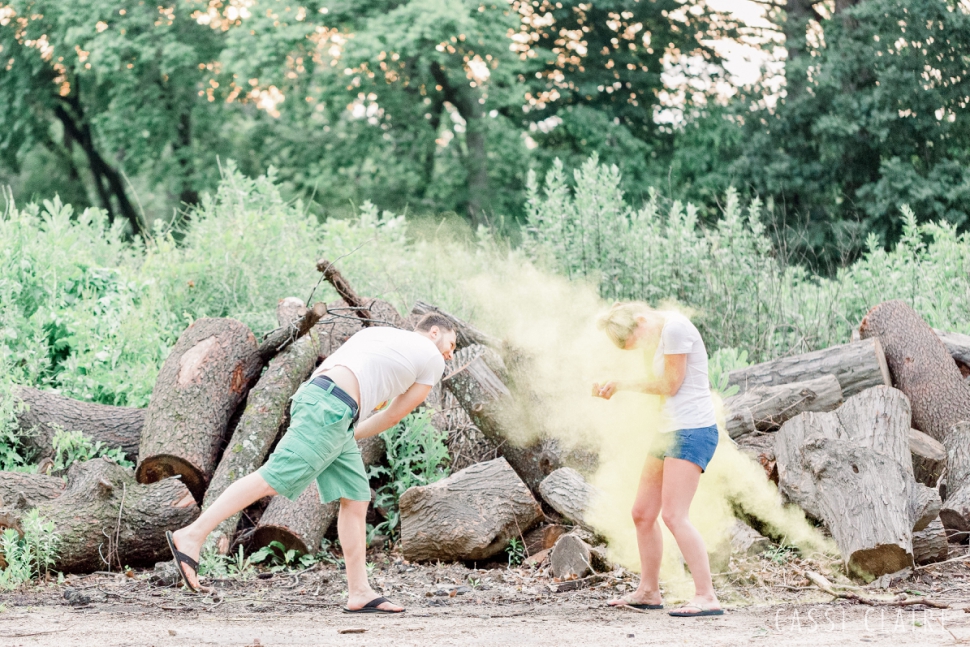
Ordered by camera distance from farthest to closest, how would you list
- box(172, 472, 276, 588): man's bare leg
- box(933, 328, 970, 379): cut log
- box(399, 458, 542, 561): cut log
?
box(933, 328, 970, 379): cut log → box(399, 458, 542, 561): cut log → box(172, 472, 276, 588): man's bare leg

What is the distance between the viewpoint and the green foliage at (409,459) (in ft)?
22.1

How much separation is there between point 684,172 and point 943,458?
16.8 m

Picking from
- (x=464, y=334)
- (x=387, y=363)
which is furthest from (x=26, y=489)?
(x=464, y=334)

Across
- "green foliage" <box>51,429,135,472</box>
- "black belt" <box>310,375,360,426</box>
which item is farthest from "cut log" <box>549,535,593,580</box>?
"green foliage" <box>51,429,135,472</box>

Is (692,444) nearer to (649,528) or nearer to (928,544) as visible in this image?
(649,528)

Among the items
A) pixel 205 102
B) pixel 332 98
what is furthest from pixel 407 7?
pixel 205 102

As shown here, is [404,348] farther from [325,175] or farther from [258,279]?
[325,175]

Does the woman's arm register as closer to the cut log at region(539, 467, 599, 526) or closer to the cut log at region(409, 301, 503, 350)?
the cut log at region(539, 467, 599, 526)

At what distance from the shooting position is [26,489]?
5.87 m

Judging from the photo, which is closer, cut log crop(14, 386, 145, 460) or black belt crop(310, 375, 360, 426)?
black belt crop(310, 375, 360, 426)

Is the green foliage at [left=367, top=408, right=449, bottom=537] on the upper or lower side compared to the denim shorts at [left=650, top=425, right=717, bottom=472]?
lower

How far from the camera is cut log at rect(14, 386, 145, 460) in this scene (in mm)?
6848

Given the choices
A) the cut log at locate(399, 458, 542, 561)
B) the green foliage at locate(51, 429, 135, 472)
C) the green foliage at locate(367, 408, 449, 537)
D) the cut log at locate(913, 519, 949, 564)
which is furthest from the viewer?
the green foliage at locate(367, 408, 449, 537)

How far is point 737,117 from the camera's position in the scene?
A: 21.3 meters
